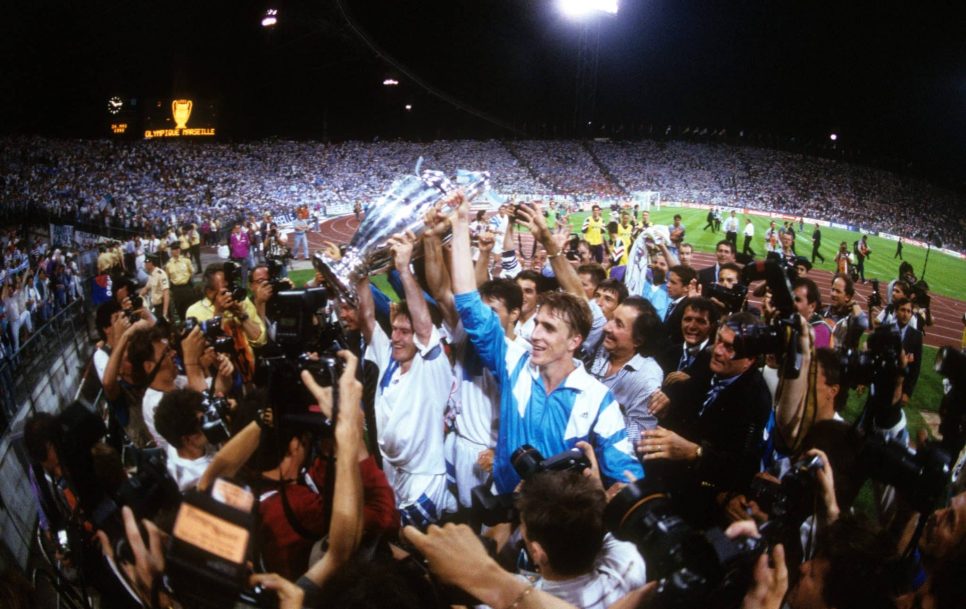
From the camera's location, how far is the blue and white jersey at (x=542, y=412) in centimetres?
253

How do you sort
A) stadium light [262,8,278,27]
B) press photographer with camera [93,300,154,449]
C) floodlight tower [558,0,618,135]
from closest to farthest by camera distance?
press photographer with camera [93,300,154,449], floodlight tower [558,0,618,135], stadium light [262,8,278,27]

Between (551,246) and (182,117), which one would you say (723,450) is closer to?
(551,246)

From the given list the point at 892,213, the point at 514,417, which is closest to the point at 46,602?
the point at 514,417

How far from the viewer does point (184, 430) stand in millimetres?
2510

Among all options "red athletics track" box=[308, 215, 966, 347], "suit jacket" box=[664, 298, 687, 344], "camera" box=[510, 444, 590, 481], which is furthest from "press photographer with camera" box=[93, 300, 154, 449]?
"red athletics track" box=[308, 215, 966, 347]

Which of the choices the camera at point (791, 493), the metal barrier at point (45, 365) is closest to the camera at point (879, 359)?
the camera at point (791, 493)

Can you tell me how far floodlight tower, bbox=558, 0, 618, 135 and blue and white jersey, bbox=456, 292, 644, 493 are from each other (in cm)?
2072

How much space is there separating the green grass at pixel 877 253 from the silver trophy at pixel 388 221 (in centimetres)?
1897

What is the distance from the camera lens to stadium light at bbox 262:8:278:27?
1451 inches

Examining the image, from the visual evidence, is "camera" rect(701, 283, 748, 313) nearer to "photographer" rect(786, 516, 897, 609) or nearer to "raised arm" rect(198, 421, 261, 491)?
"photographer" rect(786, 516, 897, 609)

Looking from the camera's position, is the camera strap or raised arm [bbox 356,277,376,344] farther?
raised arm [bbox 356,277,376,344]

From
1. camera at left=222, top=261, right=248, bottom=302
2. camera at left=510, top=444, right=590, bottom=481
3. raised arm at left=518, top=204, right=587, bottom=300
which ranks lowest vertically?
camera at left=510, top=444, right=590, bottom=481

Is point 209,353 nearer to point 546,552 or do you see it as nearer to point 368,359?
point 368,359

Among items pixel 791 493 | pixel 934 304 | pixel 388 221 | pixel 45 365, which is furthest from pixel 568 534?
pixel 934 304
